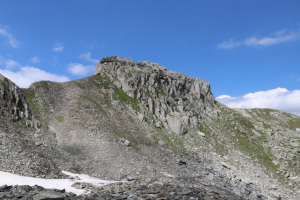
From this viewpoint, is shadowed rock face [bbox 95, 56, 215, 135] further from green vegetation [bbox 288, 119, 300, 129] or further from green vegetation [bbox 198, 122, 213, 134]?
green vegetation [bbox 288, 119, 300, 129]

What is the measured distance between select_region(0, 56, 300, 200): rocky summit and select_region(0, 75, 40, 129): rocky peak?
0.19m

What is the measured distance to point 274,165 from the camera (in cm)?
4741

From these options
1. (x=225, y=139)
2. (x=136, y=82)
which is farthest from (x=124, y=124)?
(x=225, y=139)

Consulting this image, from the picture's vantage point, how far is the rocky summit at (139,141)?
25.7 metres

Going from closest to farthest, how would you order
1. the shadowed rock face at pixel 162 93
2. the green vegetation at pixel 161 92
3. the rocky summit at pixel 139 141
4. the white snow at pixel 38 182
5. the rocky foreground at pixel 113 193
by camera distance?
the rocky foreground at pixel 113 193 → the white snow at pixel 38 182 → the rocky summit at pixel 139 141 → the shadowed rock face at pixel 162 93 → the green vegetation at pixel 161 92

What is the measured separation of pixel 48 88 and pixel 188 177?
36.8 m

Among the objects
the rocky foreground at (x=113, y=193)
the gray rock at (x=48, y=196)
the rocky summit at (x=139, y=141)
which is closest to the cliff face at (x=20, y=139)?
the rocky summit at (x=139, y=141)

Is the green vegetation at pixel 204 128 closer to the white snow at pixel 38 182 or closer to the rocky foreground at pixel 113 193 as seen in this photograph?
the rocky foreground at pixel 113 193

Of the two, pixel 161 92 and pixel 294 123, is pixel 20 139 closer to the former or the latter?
pixel 161 92

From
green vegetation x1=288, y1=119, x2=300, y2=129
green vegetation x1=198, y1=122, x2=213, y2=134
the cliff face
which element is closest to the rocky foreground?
the cliff face

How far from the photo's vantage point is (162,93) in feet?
207

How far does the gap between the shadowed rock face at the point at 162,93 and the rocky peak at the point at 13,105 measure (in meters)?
25.4

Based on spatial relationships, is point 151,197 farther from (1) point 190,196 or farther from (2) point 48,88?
(2) point 48,88

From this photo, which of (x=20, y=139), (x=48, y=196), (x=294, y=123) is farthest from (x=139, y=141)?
(x=294, y=123)
